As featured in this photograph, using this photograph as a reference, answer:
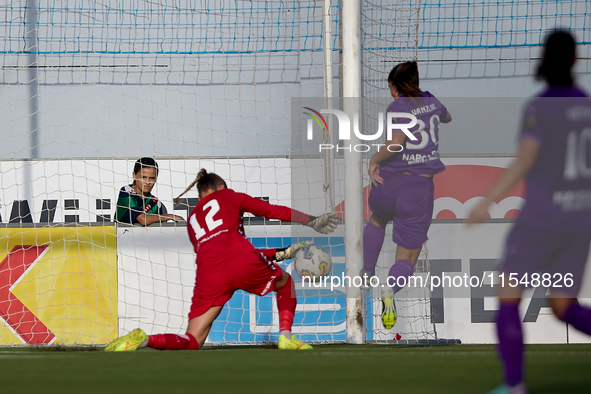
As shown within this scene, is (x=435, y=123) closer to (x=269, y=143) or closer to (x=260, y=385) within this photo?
(x=260, y=385)

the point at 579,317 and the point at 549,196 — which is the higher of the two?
the point at 549,196

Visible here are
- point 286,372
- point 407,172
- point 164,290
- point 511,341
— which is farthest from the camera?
point 164,290

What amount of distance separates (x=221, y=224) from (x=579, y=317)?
2324 millimetres

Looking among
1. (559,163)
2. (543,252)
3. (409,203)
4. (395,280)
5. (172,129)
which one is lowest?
(395,280)

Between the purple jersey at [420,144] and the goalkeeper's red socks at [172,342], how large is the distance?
164 cm

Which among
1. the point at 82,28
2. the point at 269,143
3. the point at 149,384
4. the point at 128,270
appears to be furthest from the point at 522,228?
the point at 82,28

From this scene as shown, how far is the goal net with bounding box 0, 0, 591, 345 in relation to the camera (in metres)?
5.47

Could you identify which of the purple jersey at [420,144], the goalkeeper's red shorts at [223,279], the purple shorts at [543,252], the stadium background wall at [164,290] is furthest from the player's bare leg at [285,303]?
the purple shorts at [543,252]

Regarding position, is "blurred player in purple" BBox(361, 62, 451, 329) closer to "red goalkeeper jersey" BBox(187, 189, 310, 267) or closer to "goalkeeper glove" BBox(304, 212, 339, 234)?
"goalkeeper glove" BBox(304, 212, 339, 234)

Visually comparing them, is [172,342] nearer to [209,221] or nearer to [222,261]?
[222,261]

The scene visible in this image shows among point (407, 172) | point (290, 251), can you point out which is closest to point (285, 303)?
point (290, 251)

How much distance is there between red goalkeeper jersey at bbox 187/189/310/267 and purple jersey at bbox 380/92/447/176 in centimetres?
81

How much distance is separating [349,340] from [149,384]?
250cm

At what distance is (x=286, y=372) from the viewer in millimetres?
2912
